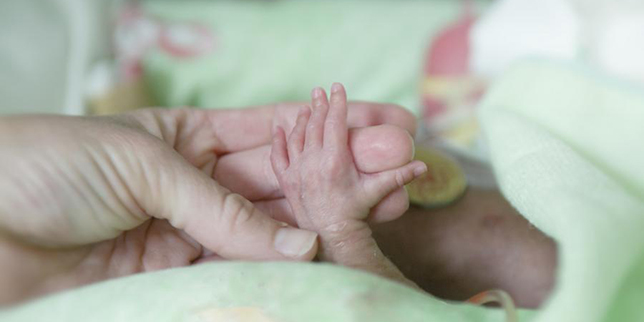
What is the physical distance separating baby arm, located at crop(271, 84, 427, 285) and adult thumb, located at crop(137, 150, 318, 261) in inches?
1.5

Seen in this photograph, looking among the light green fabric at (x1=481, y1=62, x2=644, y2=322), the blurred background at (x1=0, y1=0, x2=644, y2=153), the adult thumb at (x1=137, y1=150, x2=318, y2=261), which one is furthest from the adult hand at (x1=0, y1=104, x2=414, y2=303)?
the blurred background at (x1=0, y1=0, x2=644, y2=153)

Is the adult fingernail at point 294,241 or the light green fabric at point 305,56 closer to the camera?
the adult fingernail at point 294,241

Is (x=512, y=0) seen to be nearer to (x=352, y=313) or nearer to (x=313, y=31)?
(x=313, y=31)

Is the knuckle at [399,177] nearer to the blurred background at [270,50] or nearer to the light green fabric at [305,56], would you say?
the blurred background at [270,50]

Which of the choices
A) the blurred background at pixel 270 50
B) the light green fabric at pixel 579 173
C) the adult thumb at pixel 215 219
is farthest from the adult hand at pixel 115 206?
the blurred background at pixel 270 50

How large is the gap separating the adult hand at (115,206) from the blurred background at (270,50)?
52cm

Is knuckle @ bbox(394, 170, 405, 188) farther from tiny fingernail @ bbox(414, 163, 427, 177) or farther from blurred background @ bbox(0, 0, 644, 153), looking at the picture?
blurred background @ bbox(0, 0, 644, 153)

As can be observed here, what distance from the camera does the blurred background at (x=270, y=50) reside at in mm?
997

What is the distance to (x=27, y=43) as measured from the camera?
1068 millimetres

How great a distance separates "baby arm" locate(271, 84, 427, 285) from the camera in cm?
52

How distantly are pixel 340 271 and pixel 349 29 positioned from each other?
807 mm

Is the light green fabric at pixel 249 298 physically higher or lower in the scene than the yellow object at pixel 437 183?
higher

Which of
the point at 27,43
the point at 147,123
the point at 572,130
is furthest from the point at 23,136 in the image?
the point at 27,43

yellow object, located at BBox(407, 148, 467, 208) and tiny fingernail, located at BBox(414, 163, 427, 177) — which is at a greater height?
tiny fingernail, located at BBox(414, 163, 427, 177)
